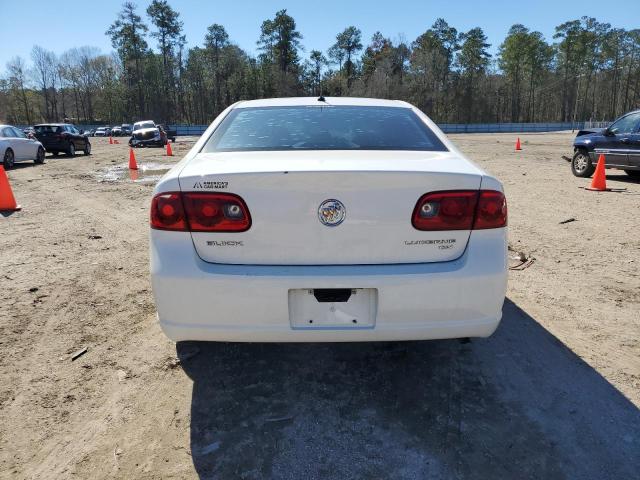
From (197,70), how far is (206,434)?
3685 inches

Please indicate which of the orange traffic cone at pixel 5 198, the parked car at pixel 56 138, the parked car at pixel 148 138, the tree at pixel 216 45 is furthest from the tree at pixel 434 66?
the orange traffic cone at pixel 5 198

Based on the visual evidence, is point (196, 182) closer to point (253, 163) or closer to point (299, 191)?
point (253, 163)

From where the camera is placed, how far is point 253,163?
7.57 feet

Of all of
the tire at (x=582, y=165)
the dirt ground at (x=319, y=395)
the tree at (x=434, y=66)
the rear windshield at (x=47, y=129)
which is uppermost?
the tree at (x=434, y=66)

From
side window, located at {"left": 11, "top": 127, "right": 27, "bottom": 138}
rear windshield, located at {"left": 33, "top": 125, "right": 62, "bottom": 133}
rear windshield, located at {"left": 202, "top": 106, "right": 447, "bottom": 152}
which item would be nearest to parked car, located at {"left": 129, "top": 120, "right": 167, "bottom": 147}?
rear windshield, located at {"left": 33, "top": 125, "right": 62, "bottom": 133}

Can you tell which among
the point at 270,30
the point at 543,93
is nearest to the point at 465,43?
the point at 543,93

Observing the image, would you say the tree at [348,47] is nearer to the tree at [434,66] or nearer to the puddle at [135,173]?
the tree at [434,66]

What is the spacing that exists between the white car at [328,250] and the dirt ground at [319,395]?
47 cm

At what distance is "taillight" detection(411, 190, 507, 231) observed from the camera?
2.19m

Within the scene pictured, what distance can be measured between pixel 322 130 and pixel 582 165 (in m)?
11.0

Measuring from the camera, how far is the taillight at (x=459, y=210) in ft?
7.18

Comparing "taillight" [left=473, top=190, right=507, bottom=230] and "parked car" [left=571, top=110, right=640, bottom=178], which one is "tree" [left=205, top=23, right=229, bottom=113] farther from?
"taillight" [left=473, top=190, right=507, bottom=230]

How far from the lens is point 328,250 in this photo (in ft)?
7.11

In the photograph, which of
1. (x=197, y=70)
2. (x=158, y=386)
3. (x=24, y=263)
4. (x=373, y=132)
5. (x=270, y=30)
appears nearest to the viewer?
(x=158, y=386)
